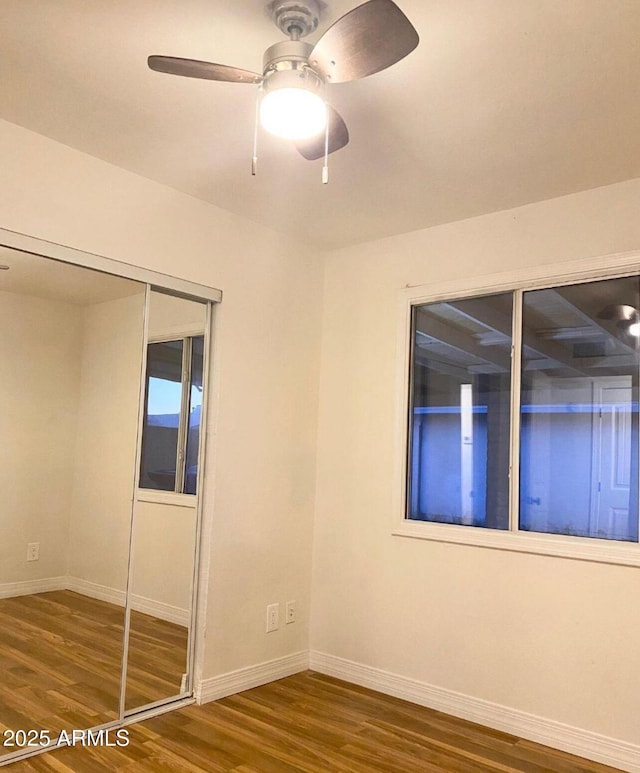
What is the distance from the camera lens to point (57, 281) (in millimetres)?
2807

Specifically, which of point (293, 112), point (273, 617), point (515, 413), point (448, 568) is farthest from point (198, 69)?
point (273, 617)

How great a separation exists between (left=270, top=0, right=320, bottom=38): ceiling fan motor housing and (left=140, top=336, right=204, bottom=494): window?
5.47 feet

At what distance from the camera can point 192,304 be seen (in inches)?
134

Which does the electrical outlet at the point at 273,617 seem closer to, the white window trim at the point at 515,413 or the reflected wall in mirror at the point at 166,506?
the reflected wall in mirror at the point at 166,506

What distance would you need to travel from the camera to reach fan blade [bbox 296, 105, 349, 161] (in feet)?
6.80

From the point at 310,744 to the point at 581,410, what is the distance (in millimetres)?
1955

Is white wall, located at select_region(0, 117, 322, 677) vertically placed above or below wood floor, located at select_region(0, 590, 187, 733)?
above

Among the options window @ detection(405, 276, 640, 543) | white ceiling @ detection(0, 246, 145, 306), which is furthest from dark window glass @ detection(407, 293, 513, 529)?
white ceiling @ detection(0, 246, 145, 306)

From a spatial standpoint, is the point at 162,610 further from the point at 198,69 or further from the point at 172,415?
the point at 198,69

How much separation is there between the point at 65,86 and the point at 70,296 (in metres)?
0.87

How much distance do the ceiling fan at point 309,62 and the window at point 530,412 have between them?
65.5 inches

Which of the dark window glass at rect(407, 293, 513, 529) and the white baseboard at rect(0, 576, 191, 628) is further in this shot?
the dark window glass at rect(407, 293, 513, 529)

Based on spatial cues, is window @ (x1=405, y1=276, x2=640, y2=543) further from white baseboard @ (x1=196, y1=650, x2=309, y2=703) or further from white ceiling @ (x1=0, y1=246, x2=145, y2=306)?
white ceiling @ (x1=0, y1=246, x2=145, y2=306)

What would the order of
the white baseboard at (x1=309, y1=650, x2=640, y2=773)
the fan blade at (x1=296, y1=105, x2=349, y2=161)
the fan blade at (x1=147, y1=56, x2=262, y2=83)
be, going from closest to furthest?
the fan blade at (x1=147, y1=56, x2=262, y2=83), the fan blade at (x1=296, y1=105, x2=349, y2=161), the white baseboard at (x1=309, y1=650, x2=640, y2=773)
